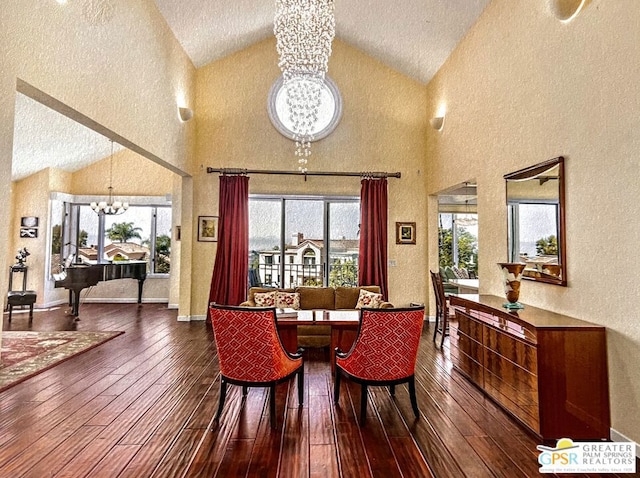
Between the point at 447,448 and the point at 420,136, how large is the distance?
5.89m

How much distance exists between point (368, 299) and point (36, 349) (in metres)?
4.50

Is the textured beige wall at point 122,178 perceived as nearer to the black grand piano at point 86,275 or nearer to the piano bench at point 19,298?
the black grand piano at point 86,275

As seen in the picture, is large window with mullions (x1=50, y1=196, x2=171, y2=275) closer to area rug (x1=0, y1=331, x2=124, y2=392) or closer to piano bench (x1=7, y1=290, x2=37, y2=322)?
piano bench (x1=7, y1=290, x2=37, y2=322)

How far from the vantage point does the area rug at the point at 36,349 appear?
3746 millimetres

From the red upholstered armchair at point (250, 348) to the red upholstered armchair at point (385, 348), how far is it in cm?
63

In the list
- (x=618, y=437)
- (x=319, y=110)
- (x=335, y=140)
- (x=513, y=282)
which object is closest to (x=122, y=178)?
(x=319, y=110)

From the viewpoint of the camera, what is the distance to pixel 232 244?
6543 millimetres

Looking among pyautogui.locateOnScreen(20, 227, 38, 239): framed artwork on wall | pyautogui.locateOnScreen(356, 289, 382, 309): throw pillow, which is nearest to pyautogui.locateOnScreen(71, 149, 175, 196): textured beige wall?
pyautogui.locateOnScreen(20, 227, 38, 239): framed artwork on wall

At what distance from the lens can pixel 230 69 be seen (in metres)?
6.89

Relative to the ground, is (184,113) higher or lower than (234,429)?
higher

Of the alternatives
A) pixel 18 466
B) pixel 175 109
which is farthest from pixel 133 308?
pixel 18 466

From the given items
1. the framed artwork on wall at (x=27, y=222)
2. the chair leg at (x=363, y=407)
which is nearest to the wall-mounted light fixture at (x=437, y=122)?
the chair leg at (x=363, y=407)

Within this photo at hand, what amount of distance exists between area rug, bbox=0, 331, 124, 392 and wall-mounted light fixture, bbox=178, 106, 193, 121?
3.71 meters

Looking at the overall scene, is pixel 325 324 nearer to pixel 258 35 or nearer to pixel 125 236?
pixel 258 35
